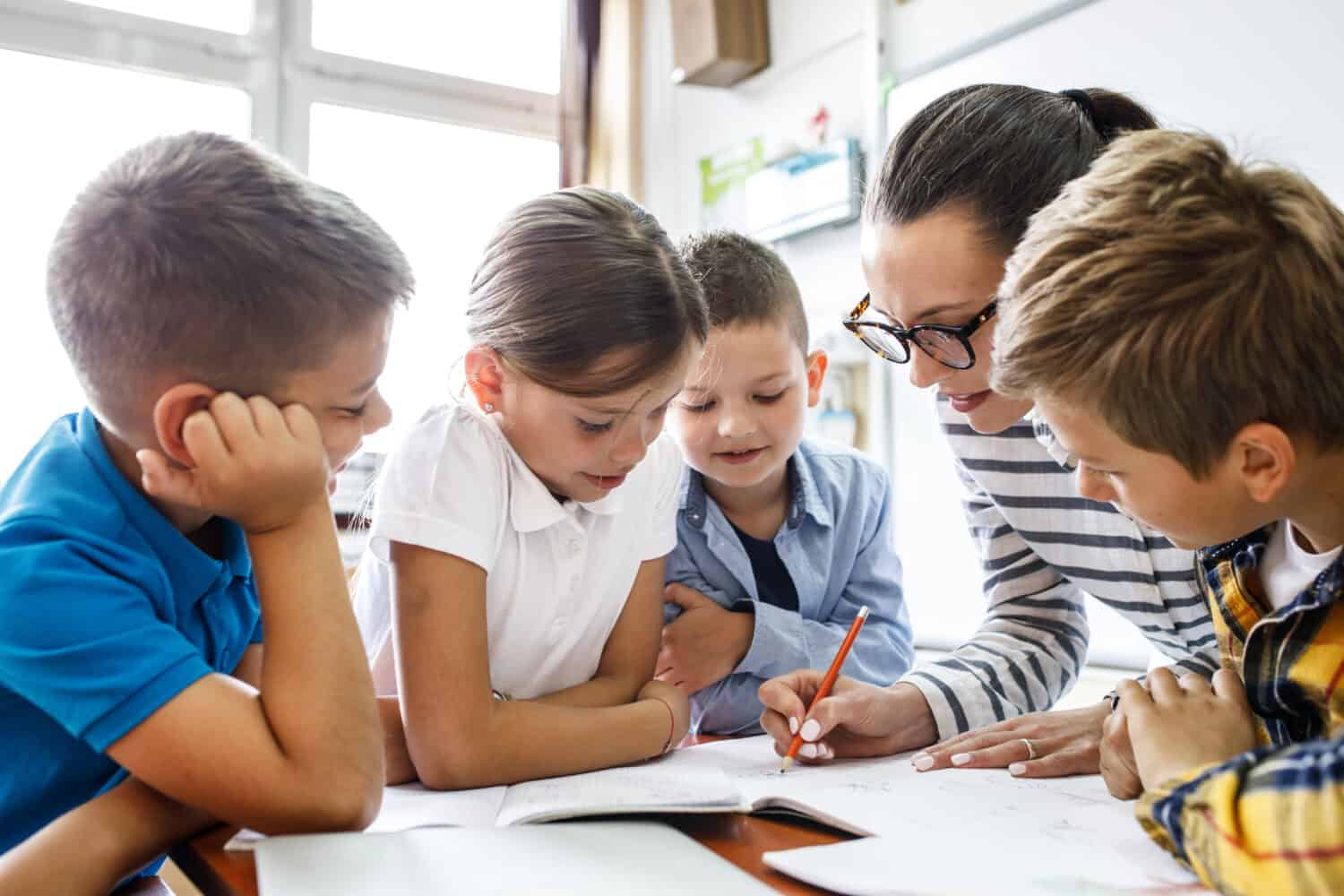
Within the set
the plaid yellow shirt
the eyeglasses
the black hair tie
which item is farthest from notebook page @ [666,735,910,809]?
the black hair tie

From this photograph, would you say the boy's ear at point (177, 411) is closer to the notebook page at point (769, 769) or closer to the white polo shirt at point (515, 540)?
the white polo shirt at point (515, 540)

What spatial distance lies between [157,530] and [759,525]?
0.78m

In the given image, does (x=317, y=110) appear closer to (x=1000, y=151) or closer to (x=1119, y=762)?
(x=1000, y=151)

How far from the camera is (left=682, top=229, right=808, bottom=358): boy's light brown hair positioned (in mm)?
1346

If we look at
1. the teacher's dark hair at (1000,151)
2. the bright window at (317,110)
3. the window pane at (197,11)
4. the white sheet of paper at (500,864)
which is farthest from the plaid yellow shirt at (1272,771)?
the window pane at (197,11)

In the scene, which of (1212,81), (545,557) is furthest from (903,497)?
(545,557)

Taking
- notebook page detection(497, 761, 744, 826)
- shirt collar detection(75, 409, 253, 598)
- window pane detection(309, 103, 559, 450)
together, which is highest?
window pane detection(309, 103, 559, 450)

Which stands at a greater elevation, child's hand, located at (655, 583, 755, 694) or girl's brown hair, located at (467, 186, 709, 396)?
girl's brown hair, located at (467, 186, 709, 396)

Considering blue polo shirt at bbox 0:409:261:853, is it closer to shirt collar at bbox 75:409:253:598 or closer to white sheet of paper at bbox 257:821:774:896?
shirt collar at bbox 75:409:253:598

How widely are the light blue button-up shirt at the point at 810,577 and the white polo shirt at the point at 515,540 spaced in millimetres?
151

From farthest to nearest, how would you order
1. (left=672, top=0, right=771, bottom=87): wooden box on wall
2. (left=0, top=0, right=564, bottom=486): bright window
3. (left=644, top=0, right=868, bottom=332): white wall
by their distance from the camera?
(left=672, top=0, right=771, bottom=87): wooden box on wall < (left=0, top=0, right=564, bottom=486): bright window < (left=644, top=0, right=868, bottom=332): white wall

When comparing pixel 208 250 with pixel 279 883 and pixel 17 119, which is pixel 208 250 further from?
pixel 17 119

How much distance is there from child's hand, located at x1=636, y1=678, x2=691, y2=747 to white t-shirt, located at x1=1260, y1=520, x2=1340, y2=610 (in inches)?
19.5

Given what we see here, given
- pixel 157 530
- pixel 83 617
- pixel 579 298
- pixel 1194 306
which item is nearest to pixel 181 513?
pixel 157 530
